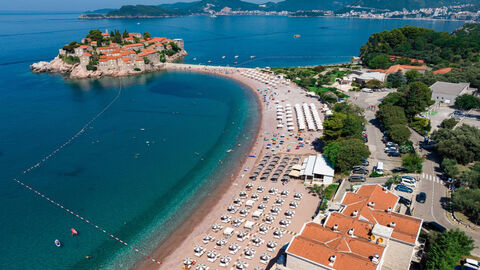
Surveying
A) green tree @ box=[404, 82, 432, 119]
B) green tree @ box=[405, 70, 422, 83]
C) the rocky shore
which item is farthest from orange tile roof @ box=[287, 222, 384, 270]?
the rocky shore

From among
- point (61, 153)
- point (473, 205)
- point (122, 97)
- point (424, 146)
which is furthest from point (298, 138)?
point (122, 97)

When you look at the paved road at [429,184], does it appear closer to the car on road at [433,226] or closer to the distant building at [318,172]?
the car on road at [433,226]

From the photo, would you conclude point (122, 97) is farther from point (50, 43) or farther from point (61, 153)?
point (50, 43)

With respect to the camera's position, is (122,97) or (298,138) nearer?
(298,138)

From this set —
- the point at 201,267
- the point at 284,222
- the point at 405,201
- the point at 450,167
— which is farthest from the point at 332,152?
the point at 201,267

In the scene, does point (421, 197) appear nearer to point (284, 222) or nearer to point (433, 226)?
point (433, 226)

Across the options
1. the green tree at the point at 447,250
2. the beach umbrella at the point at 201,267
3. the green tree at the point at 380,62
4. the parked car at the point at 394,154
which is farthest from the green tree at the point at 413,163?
the green tree at the point at 380,62

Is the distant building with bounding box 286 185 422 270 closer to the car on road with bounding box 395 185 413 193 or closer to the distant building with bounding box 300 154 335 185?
the car on road with bounding box 395 185 413 193
